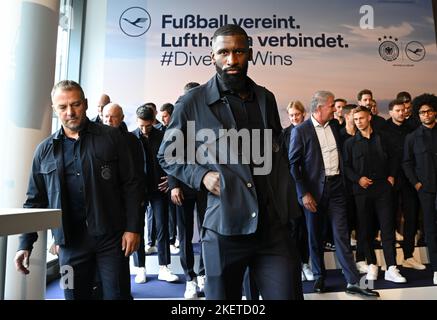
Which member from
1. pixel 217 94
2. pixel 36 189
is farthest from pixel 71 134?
pixel 217 94

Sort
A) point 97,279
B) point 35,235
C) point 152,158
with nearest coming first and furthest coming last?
point 35,235 < point 97,279 < point 152,158

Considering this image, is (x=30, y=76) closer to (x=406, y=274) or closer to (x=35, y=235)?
(x=35, y=235)

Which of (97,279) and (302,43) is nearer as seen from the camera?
(97,279)

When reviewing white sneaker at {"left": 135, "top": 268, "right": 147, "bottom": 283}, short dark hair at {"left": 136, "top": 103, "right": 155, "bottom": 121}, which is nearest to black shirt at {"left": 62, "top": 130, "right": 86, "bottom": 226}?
short dark hair at {"left": 136, "top": 103, "right": 155, "bottom": 121}

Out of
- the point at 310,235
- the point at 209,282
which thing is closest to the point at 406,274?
the point at 310,235

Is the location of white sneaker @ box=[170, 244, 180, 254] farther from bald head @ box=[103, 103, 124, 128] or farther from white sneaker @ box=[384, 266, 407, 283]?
white sneaker @ box=[384, 266, 407, 283]

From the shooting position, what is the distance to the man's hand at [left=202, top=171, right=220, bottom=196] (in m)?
1.55

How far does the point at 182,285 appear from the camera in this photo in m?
3.78

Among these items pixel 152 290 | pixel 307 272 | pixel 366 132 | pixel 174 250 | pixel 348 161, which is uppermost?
pixel 366 132

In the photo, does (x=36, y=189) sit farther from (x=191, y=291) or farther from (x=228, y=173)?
(x=191, y=291)

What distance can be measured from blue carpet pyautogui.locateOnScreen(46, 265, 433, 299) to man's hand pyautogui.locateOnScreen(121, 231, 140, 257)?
1473 millimetres

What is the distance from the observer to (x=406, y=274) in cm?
392

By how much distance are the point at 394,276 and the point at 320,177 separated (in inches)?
47.5
